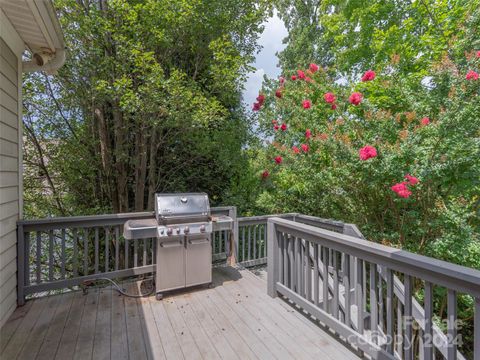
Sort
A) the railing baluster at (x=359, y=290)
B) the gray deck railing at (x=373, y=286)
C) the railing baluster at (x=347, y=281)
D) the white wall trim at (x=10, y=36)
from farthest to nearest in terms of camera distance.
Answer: the white wall trim at (x=10, y=36)
the railing baluster at (x=347, y=281)
the railing baluster at (x=359, y=290)
the gray deck railing at (x=373, y=286)

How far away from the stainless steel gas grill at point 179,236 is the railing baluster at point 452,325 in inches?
92.9

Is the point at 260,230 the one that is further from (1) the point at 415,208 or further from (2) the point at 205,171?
(1) the point at 415,208

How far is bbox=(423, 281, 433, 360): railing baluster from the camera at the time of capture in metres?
1.48

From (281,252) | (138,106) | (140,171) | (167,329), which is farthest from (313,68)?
(167,329)

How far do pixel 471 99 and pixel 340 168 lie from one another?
1625mm

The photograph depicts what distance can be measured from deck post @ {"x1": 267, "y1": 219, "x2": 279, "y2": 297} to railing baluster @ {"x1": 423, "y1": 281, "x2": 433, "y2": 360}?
161 centimetres

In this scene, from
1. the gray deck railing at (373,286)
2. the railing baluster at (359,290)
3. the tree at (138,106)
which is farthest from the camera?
the tree at (138,106)

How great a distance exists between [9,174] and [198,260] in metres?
2.19

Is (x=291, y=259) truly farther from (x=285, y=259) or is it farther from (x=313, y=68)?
(x=313, y=68)

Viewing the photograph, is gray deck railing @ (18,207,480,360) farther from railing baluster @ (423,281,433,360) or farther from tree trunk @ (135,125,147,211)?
tree trunk @ (135,125,147,211)

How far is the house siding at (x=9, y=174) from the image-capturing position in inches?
95.3

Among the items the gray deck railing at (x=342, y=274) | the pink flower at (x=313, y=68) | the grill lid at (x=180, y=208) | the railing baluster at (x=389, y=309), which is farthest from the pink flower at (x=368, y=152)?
the pink flower at (x=313, y=68)

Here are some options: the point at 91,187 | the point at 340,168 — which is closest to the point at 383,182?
the point at 340,168

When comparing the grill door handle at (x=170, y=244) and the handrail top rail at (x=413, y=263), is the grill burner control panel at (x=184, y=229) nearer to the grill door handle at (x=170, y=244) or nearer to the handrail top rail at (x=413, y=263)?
the grill door handle at (x=170, y=244)
